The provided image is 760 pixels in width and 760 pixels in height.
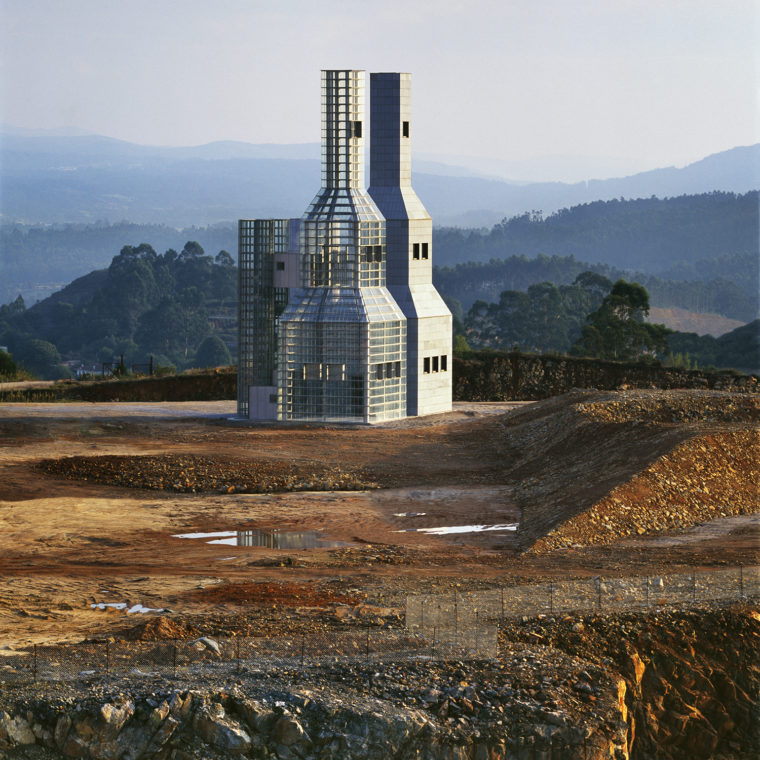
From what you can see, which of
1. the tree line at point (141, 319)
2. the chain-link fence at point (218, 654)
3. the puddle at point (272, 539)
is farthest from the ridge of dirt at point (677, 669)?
the tree line at point (141, 319)

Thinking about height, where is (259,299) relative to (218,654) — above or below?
above

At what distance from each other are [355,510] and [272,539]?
3217 mm

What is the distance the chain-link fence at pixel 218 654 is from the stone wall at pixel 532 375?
35.6 m

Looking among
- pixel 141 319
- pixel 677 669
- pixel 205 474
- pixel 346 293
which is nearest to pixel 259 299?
pixel 346 293

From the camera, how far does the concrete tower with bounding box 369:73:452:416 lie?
4509 centimetres

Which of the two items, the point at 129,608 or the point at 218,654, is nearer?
the point at 218,654

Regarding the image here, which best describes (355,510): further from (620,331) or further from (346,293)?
(620,331)

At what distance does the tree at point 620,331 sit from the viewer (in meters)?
69.9

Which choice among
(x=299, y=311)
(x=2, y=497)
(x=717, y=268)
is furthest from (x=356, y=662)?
(x=717, y=268)

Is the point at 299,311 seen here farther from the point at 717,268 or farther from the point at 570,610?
the point at 717,268

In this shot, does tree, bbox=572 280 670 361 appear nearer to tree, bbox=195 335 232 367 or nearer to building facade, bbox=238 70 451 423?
building facade, bbox=238 70 451 423

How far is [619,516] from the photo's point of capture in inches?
1088

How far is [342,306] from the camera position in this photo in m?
43.2

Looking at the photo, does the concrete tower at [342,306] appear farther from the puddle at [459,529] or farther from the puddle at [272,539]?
the puddle at [272,539]
